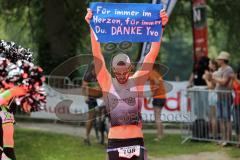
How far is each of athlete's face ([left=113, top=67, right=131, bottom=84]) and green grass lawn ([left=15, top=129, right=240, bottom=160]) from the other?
17.9 ft

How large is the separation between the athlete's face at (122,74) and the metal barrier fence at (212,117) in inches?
278

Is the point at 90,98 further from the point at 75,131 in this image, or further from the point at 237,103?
the point at 237,103

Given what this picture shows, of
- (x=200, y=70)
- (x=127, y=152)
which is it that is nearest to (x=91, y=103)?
(x=200, y=70)

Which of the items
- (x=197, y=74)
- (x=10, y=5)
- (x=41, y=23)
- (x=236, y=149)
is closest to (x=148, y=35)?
(x=236, y=149)

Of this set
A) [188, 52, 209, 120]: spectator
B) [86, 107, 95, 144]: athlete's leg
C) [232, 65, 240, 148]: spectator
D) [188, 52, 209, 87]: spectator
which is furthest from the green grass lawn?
[188, 52, 209, 87]: spectator

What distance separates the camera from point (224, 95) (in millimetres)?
12820

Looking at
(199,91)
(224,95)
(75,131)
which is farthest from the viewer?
(75,131)

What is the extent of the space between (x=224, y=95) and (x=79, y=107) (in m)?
5.44

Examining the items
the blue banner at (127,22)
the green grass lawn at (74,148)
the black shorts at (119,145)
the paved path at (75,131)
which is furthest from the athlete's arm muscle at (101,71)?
the paved path at (75,131)

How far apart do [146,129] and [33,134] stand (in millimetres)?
3232

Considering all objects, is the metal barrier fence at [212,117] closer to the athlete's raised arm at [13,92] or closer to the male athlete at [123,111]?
the male athlete at [123,111]

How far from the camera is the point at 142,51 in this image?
1388cm

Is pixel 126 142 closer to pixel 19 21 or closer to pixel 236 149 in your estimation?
pixel 236 149

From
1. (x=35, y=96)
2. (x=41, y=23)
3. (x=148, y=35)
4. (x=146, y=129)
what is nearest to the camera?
(x=35, y=96)
